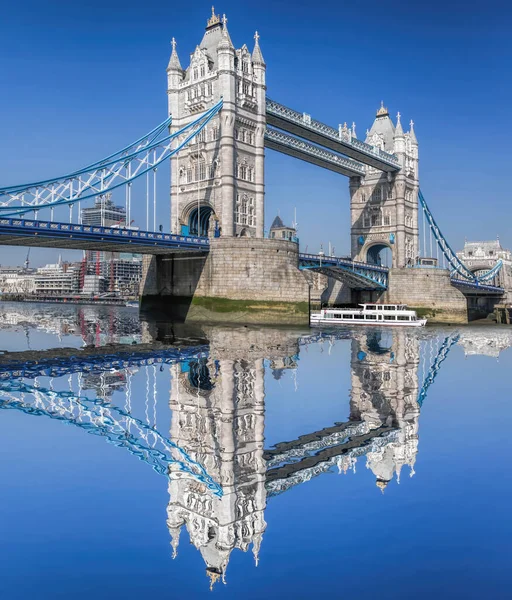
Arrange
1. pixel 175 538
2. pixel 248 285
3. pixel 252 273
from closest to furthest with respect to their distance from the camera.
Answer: pixel 175 538 → pixel 248 285 → pixel 252 273

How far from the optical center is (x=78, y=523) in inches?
258

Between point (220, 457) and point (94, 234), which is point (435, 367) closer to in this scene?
point (220, 457)

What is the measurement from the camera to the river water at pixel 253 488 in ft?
18.2

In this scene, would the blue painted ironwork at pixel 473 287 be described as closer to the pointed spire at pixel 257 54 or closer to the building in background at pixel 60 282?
the pointed spire at pixel 257 54

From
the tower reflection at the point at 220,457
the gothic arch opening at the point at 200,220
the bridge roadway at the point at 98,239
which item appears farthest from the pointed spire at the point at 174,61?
the tower reflection at the point at 220,457

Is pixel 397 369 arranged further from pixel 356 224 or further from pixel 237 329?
pixel 356 224

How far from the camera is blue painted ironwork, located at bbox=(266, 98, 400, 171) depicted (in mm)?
49500

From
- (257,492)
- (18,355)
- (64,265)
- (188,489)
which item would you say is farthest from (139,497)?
(64,265)

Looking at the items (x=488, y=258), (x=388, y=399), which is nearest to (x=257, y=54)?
(x=388, y=399)

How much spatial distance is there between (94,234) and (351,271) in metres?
29.9

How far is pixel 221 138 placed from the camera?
43.6 m

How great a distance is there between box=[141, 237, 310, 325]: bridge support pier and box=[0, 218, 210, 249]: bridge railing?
1944 millimetres

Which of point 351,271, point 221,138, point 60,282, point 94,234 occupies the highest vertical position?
point 221,138

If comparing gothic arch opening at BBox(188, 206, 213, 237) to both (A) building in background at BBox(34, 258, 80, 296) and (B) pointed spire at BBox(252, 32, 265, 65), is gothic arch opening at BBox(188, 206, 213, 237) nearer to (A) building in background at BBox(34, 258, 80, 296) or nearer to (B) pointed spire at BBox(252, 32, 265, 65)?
(B) pointed spire at BBox(252, 32, 265, 65)
